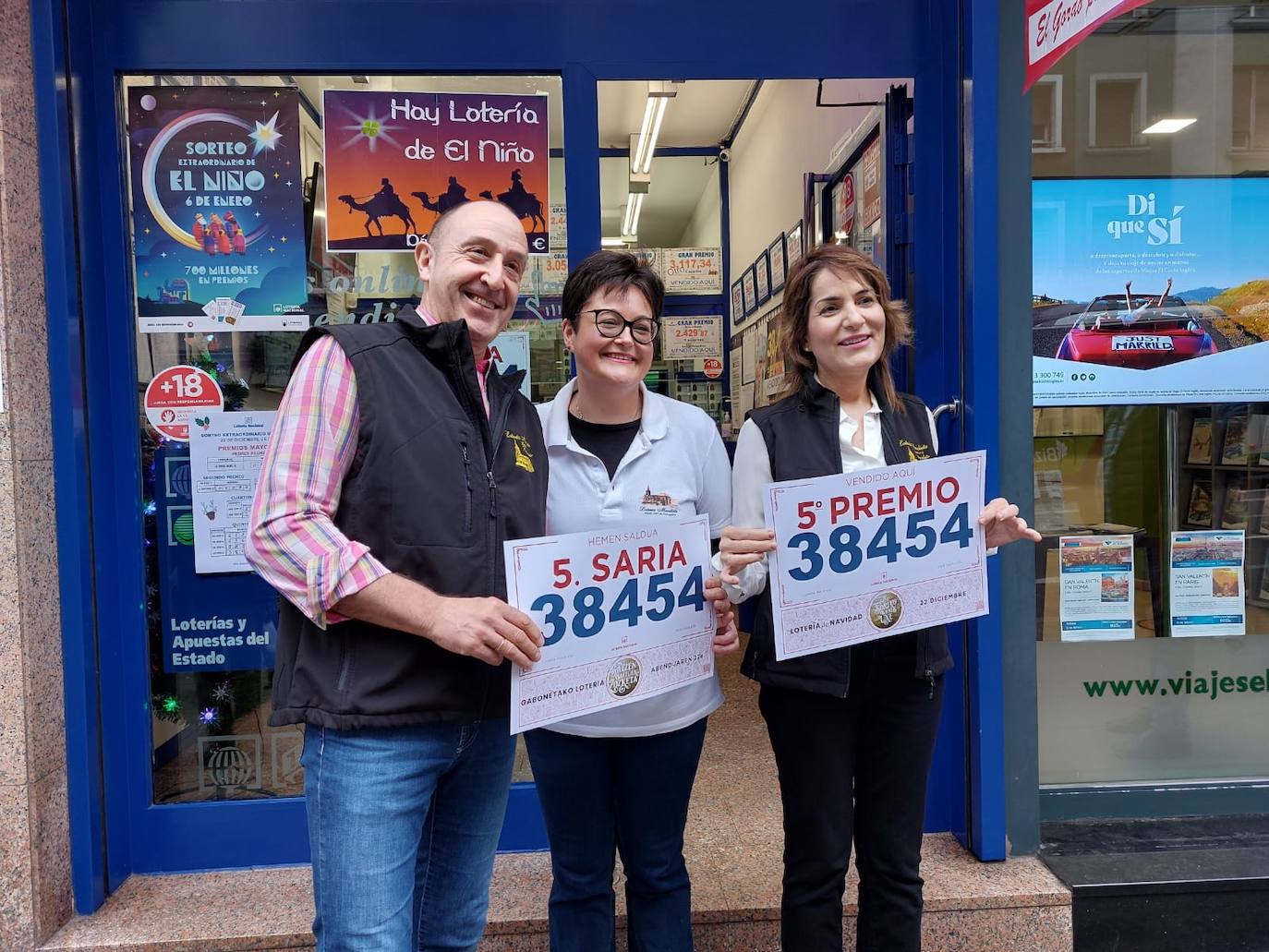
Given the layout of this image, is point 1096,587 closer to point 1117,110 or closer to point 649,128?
point 1117,110

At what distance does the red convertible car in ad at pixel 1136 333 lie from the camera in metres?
2.96

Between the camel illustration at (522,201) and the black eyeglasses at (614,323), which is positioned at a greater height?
the camel illustration at (522,201)

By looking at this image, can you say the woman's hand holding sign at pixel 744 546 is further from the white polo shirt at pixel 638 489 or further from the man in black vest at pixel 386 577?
the man in black vest at pixel 386 577

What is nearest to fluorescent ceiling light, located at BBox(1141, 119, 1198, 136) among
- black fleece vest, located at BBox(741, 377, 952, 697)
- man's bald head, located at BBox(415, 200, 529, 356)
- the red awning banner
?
the red awning banner

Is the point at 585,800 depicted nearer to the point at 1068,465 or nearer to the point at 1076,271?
the point at 1068,465

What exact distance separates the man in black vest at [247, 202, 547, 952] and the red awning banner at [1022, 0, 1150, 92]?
1.76 meters

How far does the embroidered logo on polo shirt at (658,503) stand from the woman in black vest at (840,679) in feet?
0.56

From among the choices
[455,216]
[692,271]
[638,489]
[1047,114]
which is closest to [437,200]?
[455,216]

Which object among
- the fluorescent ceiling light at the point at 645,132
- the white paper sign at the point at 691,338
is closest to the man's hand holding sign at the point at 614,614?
the fluorescent ceiling light at the point at 645,132

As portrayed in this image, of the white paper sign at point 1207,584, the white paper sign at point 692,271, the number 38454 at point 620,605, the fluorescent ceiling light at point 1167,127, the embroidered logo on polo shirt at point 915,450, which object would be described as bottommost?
the white paper sign at point 1207,584

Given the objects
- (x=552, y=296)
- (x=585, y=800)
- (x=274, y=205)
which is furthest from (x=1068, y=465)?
(x=274, y=205)

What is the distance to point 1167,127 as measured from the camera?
122 inches

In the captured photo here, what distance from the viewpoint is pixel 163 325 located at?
2.71 m

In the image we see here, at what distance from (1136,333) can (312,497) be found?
9.08 ft
